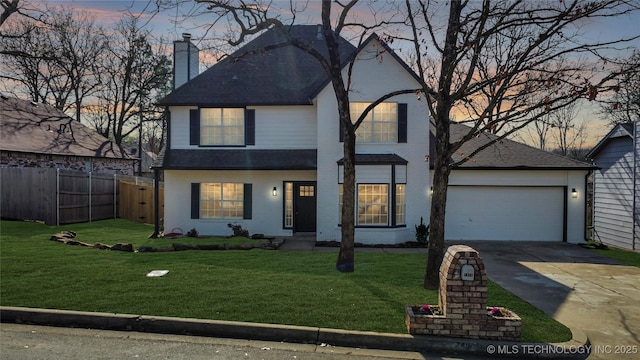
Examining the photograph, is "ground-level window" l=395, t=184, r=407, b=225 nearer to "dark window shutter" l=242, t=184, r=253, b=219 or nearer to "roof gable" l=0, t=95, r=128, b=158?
"dark window shutter" l=242, t=184, r=253, b=219

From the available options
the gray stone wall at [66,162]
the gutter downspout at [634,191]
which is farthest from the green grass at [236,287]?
the gutter downspout at [634,191]

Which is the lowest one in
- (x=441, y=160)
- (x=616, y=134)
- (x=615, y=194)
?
(x=615, y=194)

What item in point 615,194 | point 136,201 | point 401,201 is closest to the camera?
point 401,201

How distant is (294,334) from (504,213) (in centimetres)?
1297

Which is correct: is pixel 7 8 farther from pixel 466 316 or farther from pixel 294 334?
pixel 466 316

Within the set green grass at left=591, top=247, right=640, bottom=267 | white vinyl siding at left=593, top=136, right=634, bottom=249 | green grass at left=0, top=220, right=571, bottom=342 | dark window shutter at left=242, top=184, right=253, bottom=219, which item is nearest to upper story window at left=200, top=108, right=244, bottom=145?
dark window shutter at left=242, top=184, right=253, bottom=219

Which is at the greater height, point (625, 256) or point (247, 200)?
point (247, 200)

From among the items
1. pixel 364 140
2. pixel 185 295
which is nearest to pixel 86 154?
pixel 364 140

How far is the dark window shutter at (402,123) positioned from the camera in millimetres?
15039

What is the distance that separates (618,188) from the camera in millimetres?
16516

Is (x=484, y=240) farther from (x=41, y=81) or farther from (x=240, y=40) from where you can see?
(x=41, y=81)

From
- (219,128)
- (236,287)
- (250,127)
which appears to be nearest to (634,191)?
(250,127)

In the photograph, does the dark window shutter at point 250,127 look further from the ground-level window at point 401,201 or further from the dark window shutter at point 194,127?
the ground-level window at point 401,201

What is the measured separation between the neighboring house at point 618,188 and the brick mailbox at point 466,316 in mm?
13069
